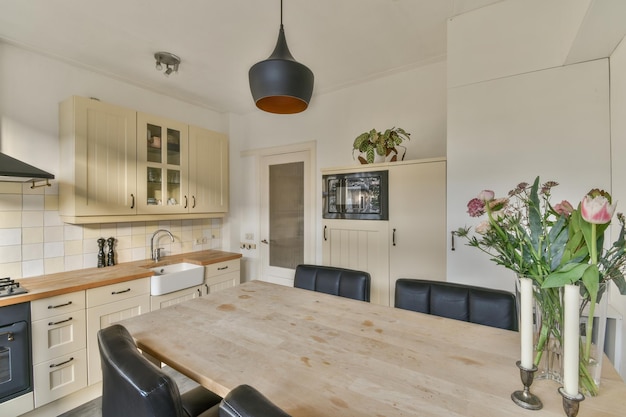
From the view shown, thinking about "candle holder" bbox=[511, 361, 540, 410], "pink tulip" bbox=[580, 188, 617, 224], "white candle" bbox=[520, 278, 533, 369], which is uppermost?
"pink tulip" bbox=[580, 188, 617, 224]

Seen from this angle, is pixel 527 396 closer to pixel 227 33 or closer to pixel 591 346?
pixel 591 346

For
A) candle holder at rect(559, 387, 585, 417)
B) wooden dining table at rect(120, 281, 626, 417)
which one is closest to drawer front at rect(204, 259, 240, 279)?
wooden dining table at rect(120, 281, 626, 417)

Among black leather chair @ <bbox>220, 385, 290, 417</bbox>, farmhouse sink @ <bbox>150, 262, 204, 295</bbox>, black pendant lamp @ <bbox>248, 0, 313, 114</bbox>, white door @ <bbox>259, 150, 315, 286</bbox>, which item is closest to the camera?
black leather chair @ <bbox>220, 385, 290, 417</bbox>

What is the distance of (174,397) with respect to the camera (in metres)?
0.68

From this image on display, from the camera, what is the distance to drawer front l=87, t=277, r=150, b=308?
6.53 ft

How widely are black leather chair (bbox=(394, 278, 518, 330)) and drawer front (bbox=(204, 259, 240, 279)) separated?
1991mm

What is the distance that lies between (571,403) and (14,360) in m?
2.60

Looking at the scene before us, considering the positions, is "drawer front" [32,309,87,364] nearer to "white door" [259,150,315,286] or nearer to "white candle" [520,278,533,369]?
"white door" [259,150,315,286]

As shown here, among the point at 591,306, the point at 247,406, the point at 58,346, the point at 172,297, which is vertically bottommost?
the point at 58,346

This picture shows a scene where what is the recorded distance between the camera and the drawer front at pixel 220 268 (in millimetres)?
2816

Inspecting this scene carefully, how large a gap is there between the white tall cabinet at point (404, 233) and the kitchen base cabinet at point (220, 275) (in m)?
1.36

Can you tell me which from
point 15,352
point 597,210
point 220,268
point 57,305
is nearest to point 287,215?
point 220,268

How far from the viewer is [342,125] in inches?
112

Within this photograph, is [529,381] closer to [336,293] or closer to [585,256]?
[585,256]
